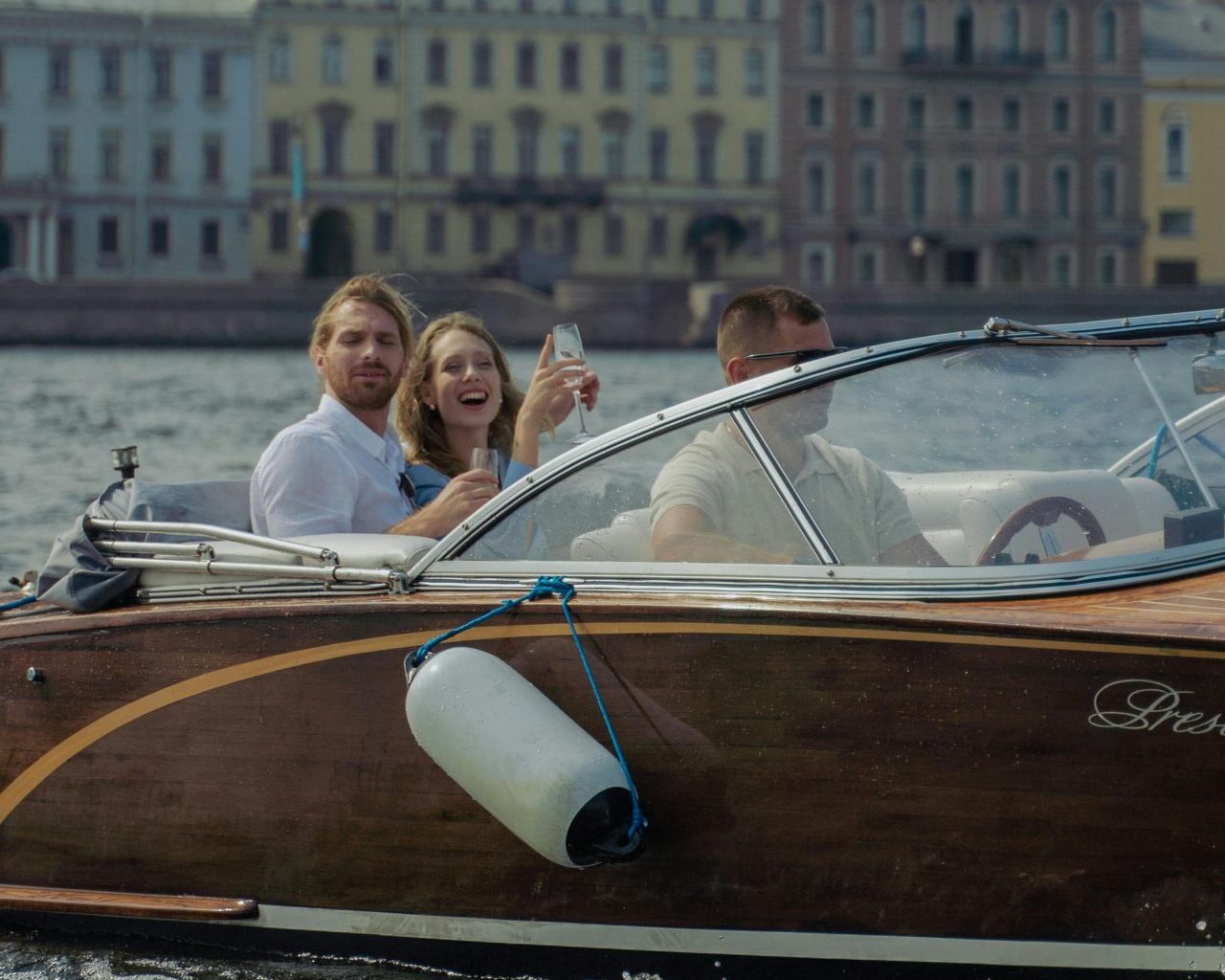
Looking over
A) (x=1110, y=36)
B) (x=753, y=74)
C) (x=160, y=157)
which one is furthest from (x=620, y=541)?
(x=1110, y=36)

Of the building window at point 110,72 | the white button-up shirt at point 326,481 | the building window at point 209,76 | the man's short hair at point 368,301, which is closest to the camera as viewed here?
the white button-up shirt at point 326,481

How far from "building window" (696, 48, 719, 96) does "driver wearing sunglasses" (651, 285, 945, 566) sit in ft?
198

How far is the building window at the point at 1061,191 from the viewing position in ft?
209

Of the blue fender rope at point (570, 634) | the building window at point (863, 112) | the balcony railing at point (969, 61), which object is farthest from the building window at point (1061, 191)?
the blue fender rope at point (570, 634)

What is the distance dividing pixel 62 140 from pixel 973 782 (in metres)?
59.8

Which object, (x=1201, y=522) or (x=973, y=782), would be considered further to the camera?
(x=1201, y=522)

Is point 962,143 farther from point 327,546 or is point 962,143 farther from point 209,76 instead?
point 327,546

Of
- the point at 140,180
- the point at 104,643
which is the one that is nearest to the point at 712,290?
the point at 140,180

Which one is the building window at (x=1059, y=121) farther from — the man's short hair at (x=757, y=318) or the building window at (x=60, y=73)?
the man's short hair at (x=757, y=318)

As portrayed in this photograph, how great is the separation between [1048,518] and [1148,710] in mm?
Result: 520

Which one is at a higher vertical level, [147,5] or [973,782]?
[147,5]

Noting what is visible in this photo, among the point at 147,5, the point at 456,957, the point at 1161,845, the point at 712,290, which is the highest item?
the point at 147,5

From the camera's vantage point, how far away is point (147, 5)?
195ft

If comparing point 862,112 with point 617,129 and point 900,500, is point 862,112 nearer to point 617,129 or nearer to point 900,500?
point 617,129
